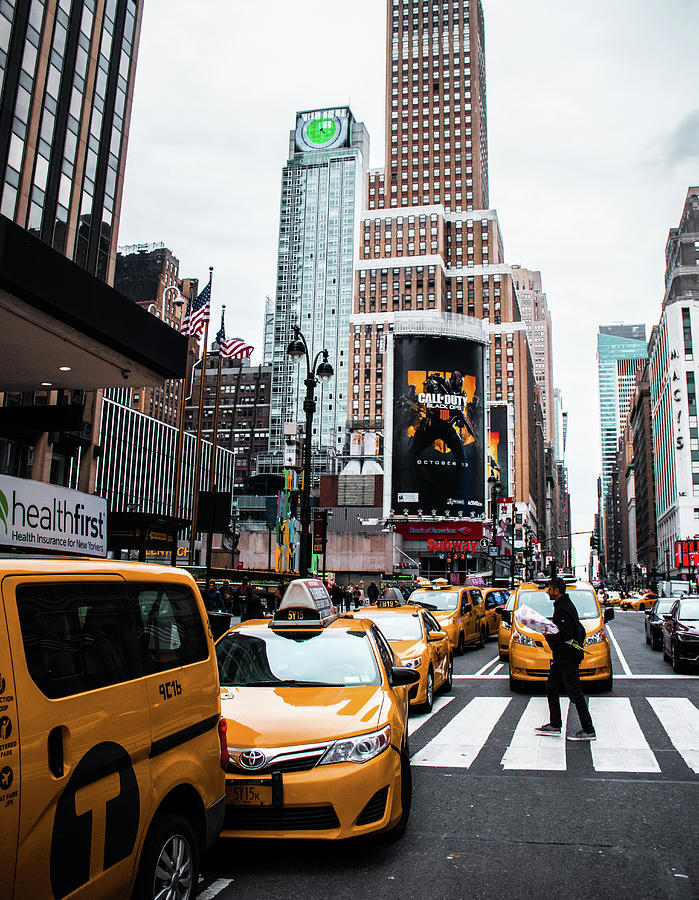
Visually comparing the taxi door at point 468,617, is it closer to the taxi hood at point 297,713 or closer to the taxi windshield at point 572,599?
the taxi windshield at point 572,599

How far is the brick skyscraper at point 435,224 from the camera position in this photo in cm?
12875

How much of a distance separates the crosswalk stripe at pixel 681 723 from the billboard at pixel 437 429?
196 ft

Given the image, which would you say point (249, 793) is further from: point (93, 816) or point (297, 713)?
point (93, 816)

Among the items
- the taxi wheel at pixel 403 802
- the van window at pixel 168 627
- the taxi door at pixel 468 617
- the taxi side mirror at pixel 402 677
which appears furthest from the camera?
the taxi door at pixel 468 617

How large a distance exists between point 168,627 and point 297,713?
1.56 metres

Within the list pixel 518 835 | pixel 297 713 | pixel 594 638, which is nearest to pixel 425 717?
pixel 594 638

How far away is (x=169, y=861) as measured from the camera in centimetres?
387

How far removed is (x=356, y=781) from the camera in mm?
4926

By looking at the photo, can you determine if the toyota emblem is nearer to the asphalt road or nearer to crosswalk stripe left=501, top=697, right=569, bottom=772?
the asphalt road

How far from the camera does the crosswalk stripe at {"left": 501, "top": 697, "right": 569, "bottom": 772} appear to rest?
7.80 meters

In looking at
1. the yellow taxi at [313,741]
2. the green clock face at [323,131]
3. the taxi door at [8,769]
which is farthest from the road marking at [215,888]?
the green clock face at [323,131]

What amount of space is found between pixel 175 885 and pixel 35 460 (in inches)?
1238

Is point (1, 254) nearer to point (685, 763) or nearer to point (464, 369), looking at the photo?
point (685, 763)

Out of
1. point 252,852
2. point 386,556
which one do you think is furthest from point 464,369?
point 252,852
